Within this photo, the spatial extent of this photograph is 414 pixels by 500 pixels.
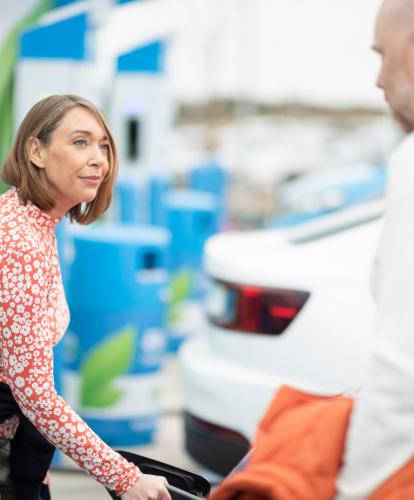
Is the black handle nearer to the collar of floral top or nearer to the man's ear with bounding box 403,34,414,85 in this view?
the collar of floral top

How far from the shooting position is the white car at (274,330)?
391cm

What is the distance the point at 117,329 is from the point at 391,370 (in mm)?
4429

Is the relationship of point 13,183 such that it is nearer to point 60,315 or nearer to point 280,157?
point 60,315

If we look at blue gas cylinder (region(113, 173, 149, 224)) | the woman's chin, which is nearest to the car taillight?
the woman's chin

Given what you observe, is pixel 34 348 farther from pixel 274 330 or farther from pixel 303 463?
pixel 274 330

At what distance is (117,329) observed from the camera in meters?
6.00

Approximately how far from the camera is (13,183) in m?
2.30

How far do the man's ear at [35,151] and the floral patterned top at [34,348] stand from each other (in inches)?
4.1

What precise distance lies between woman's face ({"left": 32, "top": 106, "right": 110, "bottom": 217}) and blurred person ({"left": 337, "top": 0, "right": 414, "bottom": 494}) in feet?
2.66

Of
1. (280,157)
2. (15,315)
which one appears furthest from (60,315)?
(280,157)

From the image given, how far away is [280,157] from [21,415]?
35973 millimetres

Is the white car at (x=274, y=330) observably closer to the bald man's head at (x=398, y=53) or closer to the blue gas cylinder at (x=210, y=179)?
the bald man's head at (x=398, y=53)

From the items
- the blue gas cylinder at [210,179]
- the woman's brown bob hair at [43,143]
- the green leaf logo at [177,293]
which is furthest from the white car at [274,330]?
the blue gas cylinder at [210,179]

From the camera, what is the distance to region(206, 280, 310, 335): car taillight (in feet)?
13.3
